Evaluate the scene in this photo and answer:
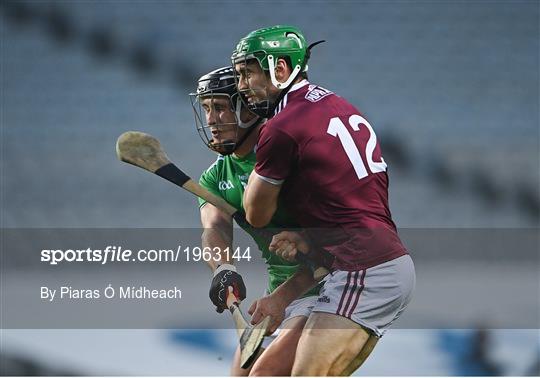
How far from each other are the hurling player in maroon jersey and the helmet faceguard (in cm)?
8

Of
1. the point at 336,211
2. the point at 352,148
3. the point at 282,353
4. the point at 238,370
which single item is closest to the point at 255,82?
the point at 352,148

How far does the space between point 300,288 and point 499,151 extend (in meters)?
1.33

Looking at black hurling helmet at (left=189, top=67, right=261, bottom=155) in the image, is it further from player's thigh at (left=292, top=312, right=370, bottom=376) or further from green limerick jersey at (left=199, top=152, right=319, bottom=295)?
player's thigh at (left=292, top=312, right=370, bottom=376)

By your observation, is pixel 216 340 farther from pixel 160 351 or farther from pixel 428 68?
pixel 428 68

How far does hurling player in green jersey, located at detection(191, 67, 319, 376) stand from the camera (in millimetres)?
3205

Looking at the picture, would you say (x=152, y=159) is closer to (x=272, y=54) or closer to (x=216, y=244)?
(x=216, y=244)

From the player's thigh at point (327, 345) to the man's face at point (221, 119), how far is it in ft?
2.62

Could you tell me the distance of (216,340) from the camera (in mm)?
3938

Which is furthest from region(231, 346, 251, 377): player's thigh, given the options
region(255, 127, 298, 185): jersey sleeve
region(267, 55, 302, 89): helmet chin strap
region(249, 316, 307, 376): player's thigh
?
region(267, 55, 302, 89): helmet chin strap

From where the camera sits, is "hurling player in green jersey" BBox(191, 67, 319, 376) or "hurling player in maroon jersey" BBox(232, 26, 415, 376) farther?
"hurling player in green jersey" BBox(191, 67, 319, 376)

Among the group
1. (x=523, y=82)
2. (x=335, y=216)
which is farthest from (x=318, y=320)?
(x=523, y=82)

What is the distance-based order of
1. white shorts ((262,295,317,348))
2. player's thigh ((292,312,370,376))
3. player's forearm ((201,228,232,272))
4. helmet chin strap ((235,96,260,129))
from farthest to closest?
1. player's forearm ((201,228,232,272))
2. helmet chin strap ((235,96,260,129))
3. white shorts ((262,295,317,348))
4. player's thigh ((292,312,370,376))

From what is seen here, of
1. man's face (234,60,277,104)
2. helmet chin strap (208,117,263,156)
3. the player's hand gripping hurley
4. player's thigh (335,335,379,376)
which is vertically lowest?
player's thigh (335,335,379,376)

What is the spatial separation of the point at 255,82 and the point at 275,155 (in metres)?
0.35
